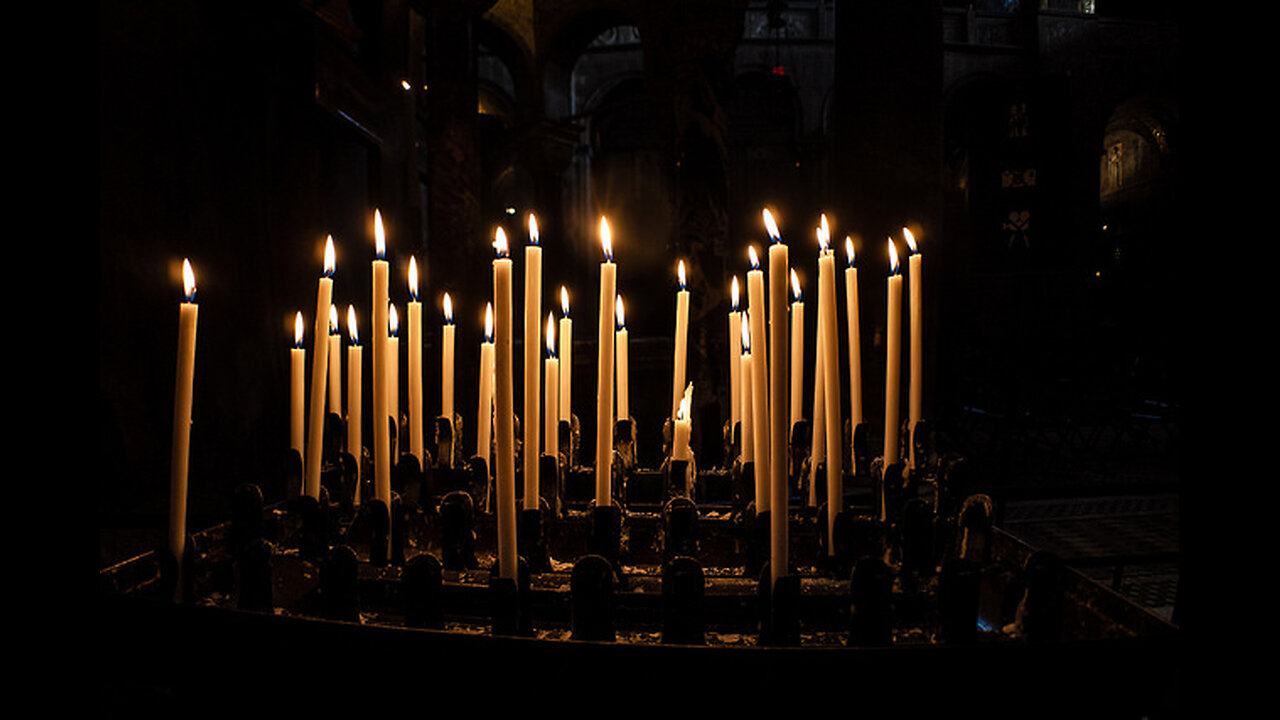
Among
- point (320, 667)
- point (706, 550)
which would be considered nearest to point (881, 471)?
point (706, 550)

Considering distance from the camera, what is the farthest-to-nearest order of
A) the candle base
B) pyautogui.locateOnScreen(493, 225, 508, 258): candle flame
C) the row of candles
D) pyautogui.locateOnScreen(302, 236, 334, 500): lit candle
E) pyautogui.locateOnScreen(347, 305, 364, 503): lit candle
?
pyautogui.locateOnScreen(347, 305, 364, 503): lit candle → pyautogui.locateOnScreen(302, 236, 334, 500): lit candle → the candle base → pyautogui.locateOnScreen(493, 225, 508, 258): candle flame → the row of candles

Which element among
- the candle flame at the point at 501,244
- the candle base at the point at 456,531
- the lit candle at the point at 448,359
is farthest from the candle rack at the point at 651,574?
the candle flame at the point at 501,244

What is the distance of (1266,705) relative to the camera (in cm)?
53

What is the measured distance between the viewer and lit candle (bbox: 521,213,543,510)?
118 centimetres

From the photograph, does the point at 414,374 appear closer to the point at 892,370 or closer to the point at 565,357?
→ the point at 565,357

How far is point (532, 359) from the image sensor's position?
1337 mm

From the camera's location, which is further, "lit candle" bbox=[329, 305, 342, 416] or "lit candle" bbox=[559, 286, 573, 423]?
"lit candle" bbox=[559, 286, 573, 423]

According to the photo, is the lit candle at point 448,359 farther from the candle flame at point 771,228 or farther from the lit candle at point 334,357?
the candle flame at point 771,228

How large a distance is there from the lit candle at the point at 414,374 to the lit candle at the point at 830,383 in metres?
0.90

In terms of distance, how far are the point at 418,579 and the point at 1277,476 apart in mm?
862

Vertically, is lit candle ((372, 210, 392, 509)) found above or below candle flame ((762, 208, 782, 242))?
below

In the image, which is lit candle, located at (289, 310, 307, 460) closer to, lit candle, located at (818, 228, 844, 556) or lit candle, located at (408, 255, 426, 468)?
lit candle, located at (408, 255, 426, 468)

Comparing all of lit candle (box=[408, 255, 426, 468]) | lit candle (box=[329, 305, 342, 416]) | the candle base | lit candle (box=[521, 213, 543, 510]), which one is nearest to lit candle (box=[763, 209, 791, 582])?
lit candle (box=[521, 213, 543, 510])

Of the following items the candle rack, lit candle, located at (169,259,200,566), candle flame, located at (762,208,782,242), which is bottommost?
the candle rack
